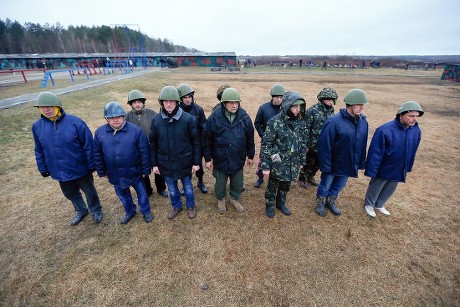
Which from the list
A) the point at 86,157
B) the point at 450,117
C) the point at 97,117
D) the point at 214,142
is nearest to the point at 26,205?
the point at 86,157

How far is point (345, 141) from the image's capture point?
3.64m

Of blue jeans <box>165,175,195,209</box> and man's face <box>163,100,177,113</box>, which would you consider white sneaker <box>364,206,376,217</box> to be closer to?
blue jeans <box>165,175,195,209</box>

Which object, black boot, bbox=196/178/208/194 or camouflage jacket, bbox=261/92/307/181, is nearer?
camouflage jacket, bbox=261/92/307/181

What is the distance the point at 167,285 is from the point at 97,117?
924 cm

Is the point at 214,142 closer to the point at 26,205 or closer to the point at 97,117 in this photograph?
the point at 26,205

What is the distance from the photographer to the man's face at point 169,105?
10.8 feet

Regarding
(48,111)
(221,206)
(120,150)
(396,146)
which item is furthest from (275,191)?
(48,111)

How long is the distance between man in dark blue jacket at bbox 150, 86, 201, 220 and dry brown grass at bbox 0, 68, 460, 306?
106cm

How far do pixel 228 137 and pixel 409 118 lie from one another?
2.93m

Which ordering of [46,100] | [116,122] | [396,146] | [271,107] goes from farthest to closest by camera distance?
[271,107] → [396,146] → [116,122] → [46,100]

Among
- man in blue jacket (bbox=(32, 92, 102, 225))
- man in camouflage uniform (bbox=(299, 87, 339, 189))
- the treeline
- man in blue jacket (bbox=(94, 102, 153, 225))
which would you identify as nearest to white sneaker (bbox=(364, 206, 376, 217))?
man in camouflage uniform (bbox=(299, 87, 339, 189))

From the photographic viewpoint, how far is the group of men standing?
331 centimetres

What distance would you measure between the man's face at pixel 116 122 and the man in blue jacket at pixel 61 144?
510 millimetres

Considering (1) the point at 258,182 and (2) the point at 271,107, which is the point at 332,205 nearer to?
(1) the point at 258,182
